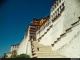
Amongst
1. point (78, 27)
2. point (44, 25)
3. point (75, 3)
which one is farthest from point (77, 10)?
point (44, 25)

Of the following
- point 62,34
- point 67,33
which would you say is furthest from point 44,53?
point 67,33

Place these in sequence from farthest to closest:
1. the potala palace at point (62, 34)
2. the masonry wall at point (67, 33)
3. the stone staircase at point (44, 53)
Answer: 1. the stone staircase at point (44, 53)
2. the potala palace at point (62, 34)
3. the masonry wall at point (67, 33)

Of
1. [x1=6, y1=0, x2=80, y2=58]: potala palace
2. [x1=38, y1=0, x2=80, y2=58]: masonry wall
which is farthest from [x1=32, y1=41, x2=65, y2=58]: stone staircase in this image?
[x1=38, y1=0, x2=80, y2=58]: masonry wall

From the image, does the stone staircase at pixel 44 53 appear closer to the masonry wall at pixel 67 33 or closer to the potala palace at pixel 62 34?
the potala palace at pixel 62 34

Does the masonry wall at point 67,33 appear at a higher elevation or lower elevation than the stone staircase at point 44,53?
higher

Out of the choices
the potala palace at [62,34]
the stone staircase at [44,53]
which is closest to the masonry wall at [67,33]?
the potala palace at [62,34]

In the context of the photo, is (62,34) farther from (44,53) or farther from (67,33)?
(44,53)

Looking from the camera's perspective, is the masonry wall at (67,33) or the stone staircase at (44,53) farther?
the stone staircase at (44,53)

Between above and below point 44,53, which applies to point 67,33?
above

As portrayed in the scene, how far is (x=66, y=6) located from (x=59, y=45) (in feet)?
16.3

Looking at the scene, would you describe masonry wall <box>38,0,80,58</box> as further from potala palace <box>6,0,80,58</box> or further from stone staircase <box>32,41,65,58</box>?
stone staircase <box>32,41,65,58</box>

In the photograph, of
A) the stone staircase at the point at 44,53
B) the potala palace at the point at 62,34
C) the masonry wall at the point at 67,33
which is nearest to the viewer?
the masonry wall at the point at 67,33

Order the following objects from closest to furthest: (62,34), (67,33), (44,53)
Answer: (67,33)
(62,34)
(44,53)

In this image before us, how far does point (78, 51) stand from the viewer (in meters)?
16.0
